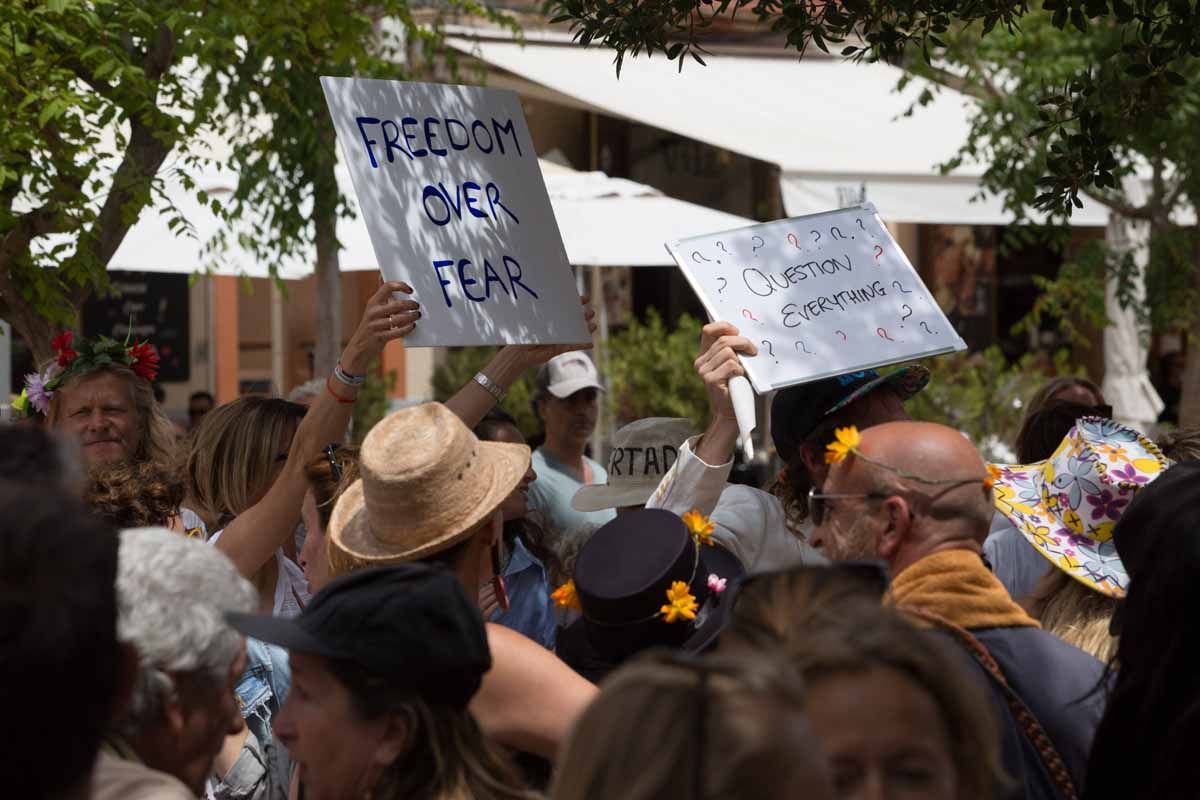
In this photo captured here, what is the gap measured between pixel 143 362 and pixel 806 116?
8491 mm

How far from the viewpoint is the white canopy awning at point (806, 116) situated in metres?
9.87

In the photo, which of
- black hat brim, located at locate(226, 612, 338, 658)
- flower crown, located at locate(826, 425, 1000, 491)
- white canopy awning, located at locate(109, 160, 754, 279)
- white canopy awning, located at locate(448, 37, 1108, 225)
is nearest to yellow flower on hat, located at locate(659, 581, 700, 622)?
flower crown, located at locate(826, 425, 1000, 491)

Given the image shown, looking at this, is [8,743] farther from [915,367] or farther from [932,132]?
[932,132]

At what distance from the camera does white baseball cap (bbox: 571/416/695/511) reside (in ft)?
15.4

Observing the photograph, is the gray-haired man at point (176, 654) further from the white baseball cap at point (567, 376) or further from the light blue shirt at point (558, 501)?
the white baseball cap at point (567, 376)

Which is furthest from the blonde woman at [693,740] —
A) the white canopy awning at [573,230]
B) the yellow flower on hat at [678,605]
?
the white canopy awning at [573,230]

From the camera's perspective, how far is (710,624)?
2902 mm

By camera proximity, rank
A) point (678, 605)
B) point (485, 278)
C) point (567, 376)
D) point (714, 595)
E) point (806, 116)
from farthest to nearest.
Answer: point (806, 116) < point (567, 376) < point (485, 278) < point (714, 595) < point (678, 605)

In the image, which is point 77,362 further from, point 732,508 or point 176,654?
point 176,654

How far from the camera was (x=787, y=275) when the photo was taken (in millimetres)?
3988

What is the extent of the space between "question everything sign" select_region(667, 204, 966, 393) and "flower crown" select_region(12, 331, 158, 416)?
78.5 inches

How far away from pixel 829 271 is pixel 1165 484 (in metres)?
1.57

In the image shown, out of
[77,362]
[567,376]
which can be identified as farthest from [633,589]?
[567,376]

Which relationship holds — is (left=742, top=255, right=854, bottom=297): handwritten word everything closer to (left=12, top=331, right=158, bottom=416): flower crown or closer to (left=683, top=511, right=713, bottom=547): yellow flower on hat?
(left=683, top=511, right=713, bottom=547): yellow flower on hat
